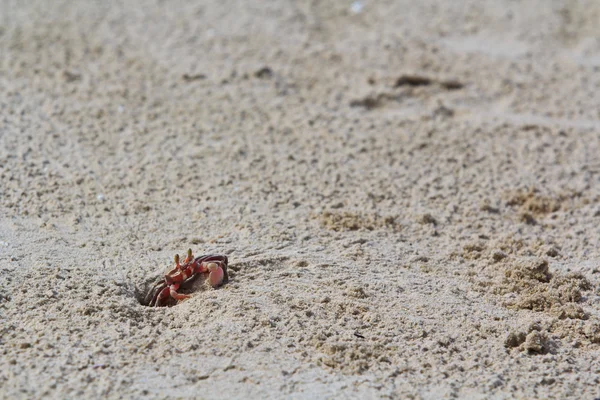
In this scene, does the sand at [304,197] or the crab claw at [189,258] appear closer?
the sand at [304,197]

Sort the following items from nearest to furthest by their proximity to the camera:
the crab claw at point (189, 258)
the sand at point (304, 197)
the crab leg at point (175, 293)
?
the sand at point (304, 197) < the crab leg at point (175, 293) < the crab claw at point (189, 258)

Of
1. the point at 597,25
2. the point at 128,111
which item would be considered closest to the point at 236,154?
the point at 128,111

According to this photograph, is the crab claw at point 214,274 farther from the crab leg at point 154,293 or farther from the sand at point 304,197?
the crab leg at point 154,293

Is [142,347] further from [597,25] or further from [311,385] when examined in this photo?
[597,25]

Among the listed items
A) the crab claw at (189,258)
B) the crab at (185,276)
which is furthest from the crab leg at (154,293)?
the crab claw at (189,258)

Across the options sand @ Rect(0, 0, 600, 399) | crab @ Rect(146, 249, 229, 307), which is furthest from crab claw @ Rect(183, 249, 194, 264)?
sand @ Rect(0, 0, 600, 399)

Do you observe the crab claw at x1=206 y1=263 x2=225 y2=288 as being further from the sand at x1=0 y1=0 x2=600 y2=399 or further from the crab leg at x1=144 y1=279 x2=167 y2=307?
the crab leg at x1=144 y1=279 x2=167 y2=307

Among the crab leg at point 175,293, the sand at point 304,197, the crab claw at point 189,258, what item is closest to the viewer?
the sand at point 304,197

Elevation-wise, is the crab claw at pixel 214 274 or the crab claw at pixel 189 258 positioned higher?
the crab claw at pixel 189 258
